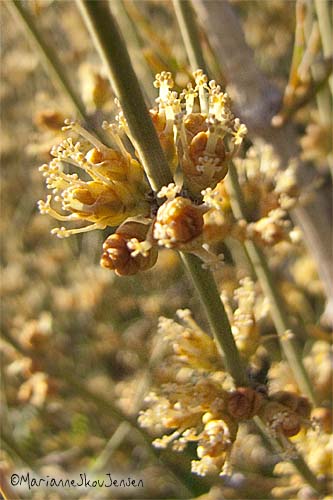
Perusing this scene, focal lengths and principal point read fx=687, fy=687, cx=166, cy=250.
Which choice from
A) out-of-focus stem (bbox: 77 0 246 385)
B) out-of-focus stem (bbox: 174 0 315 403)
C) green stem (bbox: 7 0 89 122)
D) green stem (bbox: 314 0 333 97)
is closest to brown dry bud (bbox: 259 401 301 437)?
out-of-focus stem (bbox: 174 0 315 403)

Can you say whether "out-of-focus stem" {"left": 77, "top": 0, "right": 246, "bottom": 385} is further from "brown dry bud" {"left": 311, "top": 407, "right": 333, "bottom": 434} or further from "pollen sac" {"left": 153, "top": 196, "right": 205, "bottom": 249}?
"brown dry bud" {"left": 311, "top": 407, "right": 333, "bottom": 434}

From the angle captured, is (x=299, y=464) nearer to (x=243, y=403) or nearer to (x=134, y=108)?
(x=243, y=403)

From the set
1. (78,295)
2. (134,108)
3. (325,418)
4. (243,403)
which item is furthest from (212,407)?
(78,295)

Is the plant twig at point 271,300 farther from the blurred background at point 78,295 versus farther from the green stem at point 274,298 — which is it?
the blurred background at point 78,295

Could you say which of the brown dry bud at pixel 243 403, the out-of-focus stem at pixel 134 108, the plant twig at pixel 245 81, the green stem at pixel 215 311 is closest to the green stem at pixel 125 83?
the out-of-focus stem at pixel 134 108

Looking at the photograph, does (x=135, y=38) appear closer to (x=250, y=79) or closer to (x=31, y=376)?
(x=250, y=79)
